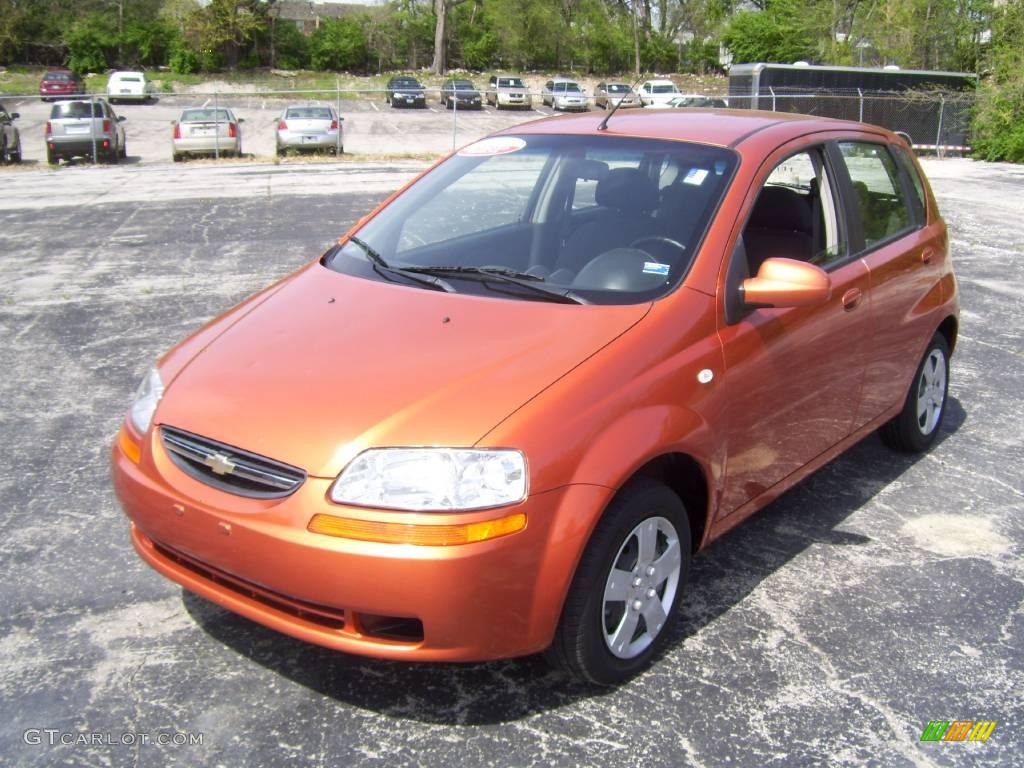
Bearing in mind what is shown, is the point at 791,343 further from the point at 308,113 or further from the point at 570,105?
the point at 570,105

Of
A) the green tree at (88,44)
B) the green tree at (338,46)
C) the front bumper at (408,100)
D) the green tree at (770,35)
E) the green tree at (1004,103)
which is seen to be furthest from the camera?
the green tree at (338,46)

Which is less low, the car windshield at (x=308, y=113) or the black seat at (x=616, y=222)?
the car windshield at (x=308, y=113)

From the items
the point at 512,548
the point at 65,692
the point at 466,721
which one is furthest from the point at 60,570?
the point at 512,548

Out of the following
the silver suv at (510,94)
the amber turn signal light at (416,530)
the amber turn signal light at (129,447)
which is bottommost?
the amber turn signal light at (416,530)

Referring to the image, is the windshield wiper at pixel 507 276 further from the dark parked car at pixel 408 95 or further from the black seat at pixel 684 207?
the dark parked car at pixel 408 95

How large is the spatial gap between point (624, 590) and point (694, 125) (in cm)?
200

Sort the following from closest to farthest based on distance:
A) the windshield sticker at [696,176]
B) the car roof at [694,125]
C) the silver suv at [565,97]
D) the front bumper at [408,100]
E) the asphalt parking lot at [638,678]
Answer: the asphalt parking lot at [638,678], the windshield sticker at [696,176], the car roof at [694,125], the silver suv at [565,97], the front bumper at [408,100]

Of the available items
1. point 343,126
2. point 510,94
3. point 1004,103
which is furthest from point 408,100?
point 1004,103

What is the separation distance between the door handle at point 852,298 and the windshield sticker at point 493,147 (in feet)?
4.83

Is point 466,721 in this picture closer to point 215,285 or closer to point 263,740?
point 263,740

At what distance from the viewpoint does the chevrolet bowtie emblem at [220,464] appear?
9.44 ft

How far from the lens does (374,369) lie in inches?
120

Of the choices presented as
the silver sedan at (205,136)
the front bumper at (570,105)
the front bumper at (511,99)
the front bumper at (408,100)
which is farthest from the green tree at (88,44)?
the silver sedan at (205,136)

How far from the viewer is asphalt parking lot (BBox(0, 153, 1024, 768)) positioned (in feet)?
9.48
